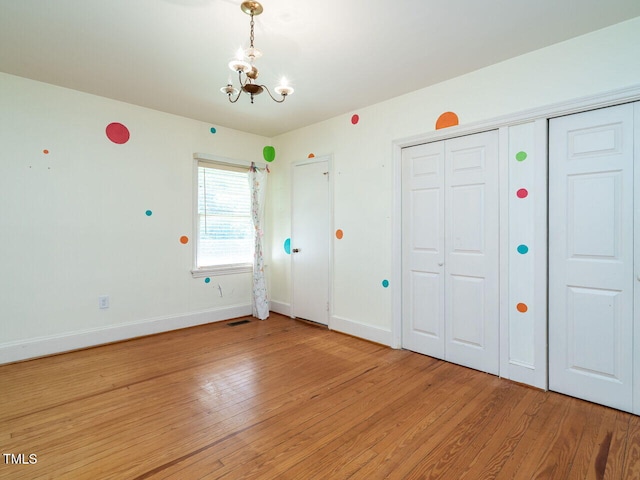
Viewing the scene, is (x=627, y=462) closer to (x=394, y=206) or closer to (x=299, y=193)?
(x=394, y=206)

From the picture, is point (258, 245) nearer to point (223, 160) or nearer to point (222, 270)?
point (222, 270)

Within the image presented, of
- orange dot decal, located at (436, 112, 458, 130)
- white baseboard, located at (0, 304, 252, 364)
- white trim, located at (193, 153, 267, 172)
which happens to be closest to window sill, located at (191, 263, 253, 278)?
white baseboard, located at (0, 304, 252, 364)

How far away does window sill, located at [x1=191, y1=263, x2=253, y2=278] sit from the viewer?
165 inches

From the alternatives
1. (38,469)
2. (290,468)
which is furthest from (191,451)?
(38,469)

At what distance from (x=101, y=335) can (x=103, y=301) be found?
354mm

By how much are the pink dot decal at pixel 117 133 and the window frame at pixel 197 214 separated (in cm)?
77

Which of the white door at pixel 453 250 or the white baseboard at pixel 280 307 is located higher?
the white door at pixel 453 250

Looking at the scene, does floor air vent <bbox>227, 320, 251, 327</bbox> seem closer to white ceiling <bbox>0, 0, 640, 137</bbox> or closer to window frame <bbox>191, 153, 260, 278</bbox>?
window frame <bbox>191, 153, 260, 278</bbox>

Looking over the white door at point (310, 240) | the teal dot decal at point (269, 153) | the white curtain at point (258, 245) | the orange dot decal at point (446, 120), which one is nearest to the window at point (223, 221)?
the white curtain at point (258, 245)

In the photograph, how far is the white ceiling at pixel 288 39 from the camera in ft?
6.68

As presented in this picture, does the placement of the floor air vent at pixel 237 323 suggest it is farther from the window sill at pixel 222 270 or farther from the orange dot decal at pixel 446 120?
the orange dot decal at pixel 446 120

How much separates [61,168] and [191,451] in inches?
117

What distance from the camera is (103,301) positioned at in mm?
3463

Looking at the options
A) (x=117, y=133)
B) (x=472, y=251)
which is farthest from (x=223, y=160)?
(x=472, y=251)
